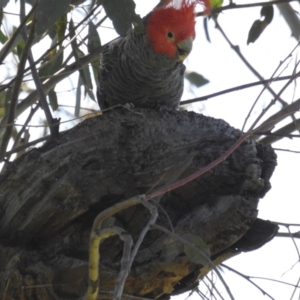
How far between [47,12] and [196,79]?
1.75m

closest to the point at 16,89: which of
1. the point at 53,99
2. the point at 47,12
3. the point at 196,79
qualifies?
the point at 47,12

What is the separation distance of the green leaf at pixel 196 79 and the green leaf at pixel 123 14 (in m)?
1.51

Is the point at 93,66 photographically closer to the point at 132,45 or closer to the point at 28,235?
the point at 132,45

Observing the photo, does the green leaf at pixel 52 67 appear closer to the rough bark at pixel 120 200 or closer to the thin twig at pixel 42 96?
the thin twig at pixel 42 96

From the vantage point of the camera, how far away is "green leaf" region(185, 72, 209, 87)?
3.39 metres

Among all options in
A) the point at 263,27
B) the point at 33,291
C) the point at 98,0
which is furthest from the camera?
the point at 263,27

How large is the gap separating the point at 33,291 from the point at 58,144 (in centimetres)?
46

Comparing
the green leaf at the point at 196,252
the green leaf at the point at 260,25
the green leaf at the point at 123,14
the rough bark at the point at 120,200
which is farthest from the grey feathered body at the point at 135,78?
the green leaf at the point at 196,252

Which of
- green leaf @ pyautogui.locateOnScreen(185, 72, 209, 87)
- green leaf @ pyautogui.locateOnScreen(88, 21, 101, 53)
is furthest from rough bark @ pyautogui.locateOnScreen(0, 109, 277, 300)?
green leaf @ pyautogui.locateOnScreen(185, 72, 209, 87)

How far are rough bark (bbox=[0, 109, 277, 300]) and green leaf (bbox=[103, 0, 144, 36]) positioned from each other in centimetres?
29

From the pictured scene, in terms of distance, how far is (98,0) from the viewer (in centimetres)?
208

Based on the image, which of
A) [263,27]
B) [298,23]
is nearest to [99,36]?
[263,27]

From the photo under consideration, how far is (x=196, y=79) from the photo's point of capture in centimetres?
342

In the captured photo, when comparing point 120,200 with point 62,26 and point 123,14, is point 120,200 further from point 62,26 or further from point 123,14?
point 62,26
